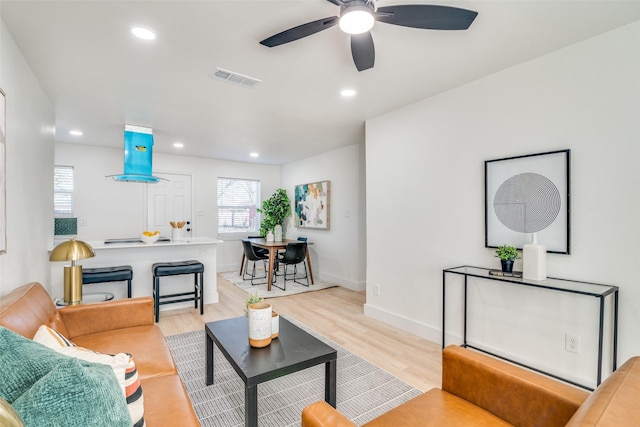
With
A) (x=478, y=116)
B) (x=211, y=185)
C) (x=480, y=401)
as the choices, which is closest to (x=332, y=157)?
(x=211, y=185)

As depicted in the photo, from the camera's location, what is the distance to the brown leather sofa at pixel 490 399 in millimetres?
995

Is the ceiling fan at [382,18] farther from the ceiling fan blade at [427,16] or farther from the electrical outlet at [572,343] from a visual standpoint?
the electrical outlet at [572,343]

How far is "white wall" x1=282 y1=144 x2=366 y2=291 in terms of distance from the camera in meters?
5.21

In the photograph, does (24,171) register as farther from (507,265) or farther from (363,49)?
(507,265)

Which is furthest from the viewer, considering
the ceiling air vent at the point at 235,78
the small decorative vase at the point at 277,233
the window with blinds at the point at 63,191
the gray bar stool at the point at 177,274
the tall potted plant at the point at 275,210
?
the tall potted plant at the point at 275,210

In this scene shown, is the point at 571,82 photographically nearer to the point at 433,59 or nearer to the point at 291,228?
the point at 433,59

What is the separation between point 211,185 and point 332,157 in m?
2.66

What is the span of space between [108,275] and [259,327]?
2557 mm

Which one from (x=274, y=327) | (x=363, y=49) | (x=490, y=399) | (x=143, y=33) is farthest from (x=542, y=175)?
(x=143, y=33)

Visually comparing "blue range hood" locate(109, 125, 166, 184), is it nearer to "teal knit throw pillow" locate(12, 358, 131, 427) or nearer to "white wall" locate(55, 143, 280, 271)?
"white wall" locate(55, 143, 280, 271)

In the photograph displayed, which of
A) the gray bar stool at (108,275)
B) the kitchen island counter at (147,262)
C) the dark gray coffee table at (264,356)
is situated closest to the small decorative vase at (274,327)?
the dark gray coffee table at (264,356)

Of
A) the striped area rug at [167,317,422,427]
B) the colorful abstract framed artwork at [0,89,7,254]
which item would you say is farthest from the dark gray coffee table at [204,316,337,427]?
the colorful abstract framed artwork at [0,89,7,254]

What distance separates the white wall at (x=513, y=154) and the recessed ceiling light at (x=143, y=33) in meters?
2.40

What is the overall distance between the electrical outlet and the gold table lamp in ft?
11.7
